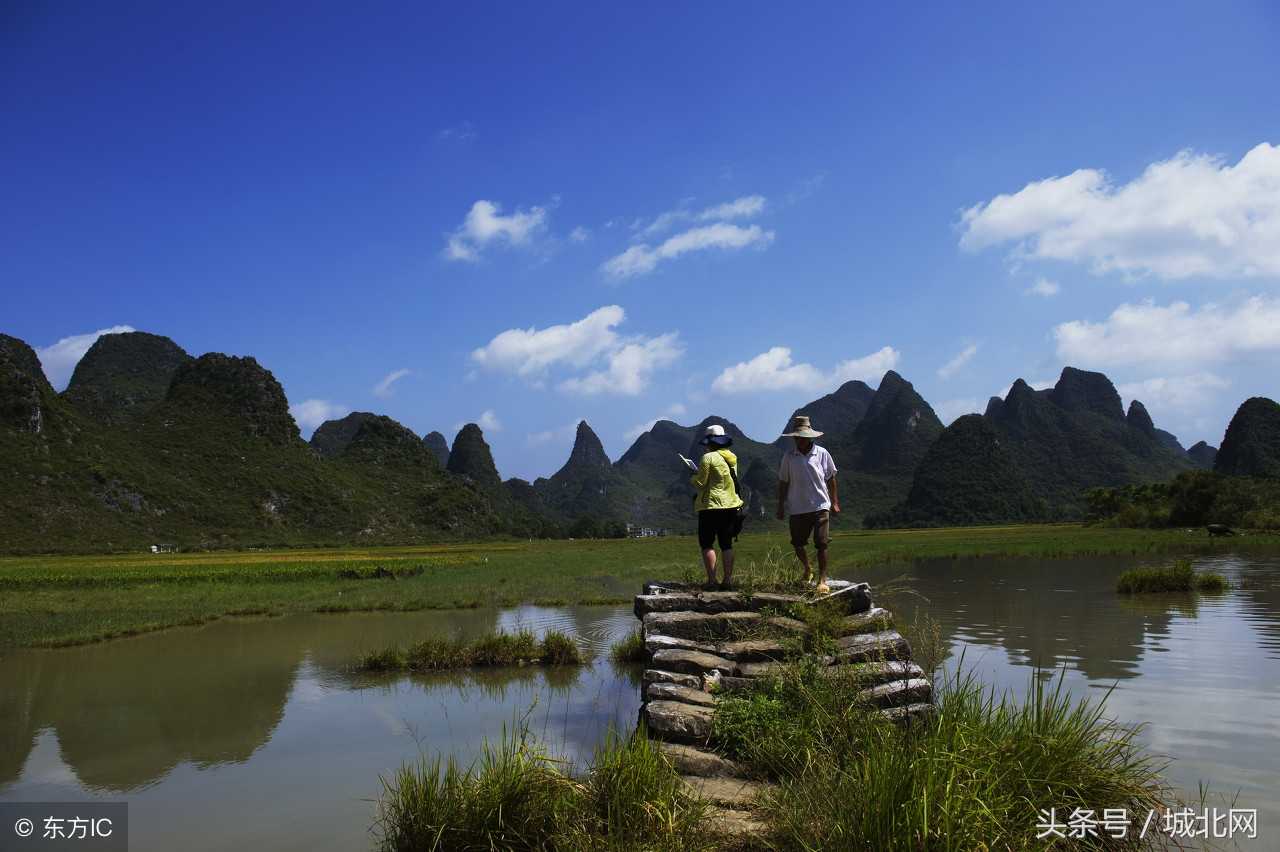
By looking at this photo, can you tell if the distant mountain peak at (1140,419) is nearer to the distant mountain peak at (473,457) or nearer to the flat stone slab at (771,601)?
the distant mountain peak at (473,457)

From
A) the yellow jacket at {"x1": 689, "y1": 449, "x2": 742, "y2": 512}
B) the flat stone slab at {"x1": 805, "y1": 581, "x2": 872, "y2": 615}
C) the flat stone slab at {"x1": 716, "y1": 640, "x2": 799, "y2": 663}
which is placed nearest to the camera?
the flat stone slab at {"x1": 716, "y1": 640, "x2": 799, "y2": 663}

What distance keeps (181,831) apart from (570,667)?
4.98 metres

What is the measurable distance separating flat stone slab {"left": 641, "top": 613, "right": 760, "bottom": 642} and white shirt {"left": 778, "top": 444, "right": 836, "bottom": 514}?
113 centimetres

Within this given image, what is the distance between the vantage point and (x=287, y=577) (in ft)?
74.9

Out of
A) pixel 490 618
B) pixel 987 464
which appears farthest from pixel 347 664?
pixel 987 464

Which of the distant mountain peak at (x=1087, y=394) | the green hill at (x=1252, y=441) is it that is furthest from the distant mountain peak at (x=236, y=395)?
the distant mountain peak at (x=1087, y=394)

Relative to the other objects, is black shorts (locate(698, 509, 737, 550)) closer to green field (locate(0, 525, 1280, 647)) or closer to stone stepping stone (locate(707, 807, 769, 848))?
green field (locate(0, 525, 1280, 647))

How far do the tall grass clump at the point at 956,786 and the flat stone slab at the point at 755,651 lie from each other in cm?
185

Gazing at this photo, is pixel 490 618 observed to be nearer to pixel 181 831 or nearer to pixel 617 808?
pixel 181 831

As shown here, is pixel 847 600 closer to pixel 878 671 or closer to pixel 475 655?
pixel 878 671

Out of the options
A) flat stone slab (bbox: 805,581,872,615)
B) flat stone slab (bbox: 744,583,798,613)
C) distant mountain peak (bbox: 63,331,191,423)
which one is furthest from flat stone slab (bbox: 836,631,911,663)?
distant mountain peak (bbox: 63,331,191,423)

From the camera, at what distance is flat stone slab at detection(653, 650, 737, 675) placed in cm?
576

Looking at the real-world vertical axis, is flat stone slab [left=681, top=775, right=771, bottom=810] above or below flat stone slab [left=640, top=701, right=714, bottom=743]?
below

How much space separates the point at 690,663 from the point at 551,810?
94.5 inches
